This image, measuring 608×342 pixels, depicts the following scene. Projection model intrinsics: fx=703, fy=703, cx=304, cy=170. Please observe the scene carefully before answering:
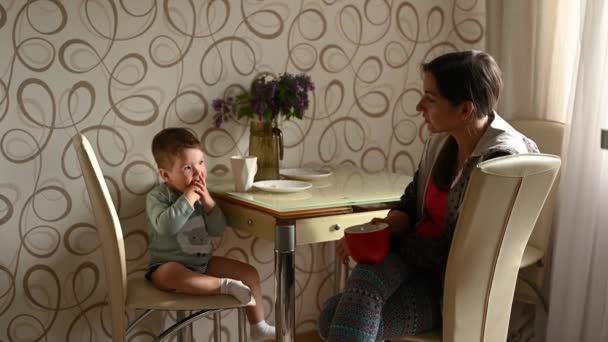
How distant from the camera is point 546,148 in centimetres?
258

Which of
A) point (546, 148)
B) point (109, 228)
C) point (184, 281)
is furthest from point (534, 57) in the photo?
point (109, 228)

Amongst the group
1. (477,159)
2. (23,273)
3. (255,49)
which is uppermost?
(255,49)

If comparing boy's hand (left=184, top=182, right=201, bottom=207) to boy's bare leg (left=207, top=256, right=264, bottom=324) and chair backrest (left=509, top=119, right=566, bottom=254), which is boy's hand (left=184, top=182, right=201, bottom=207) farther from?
chair backrest (left=509, top=119, right=566, bottom=254)

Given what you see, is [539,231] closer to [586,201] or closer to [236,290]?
[586,201]

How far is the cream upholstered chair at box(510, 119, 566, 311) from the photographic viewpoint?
8.25ft

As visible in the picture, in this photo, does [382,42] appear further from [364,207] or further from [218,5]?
[364,207]

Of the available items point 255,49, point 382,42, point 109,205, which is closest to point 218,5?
point 255,49

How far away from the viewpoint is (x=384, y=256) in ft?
6.06

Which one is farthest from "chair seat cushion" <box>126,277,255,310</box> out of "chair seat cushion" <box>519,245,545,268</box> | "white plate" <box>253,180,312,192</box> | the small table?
"chair seat cushion" <box>519,245,545,268</box>

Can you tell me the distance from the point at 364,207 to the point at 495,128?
0.54m

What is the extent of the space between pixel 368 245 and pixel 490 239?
1.03ft

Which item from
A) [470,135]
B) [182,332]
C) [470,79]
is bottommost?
[182,332]

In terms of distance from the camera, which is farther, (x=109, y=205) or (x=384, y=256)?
(x=109, y=205)

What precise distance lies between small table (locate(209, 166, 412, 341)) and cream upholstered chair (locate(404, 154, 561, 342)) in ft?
1.55
